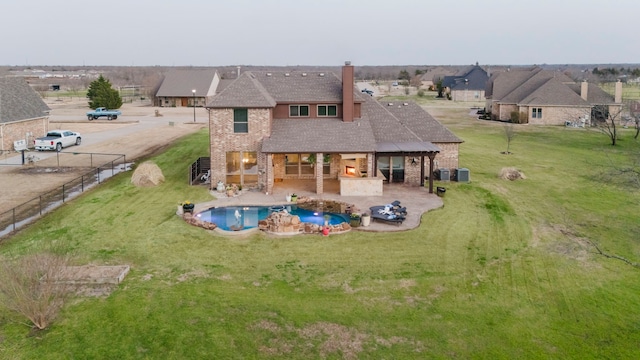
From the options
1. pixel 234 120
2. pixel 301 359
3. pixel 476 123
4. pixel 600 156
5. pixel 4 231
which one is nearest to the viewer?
pixel 301 359

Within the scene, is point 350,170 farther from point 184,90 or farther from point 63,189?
point 184,90

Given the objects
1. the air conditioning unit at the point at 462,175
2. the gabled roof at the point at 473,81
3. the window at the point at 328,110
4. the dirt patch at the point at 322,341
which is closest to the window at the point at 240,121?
the window at the point at 328,110

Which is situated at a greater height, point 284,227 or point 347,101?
point 347,101

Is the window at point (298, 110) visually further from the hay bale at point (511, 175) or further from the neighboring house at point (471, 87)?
the neighboring house at point (471, 87)

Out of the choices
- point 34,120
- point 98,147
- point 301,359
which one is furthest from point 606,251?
point 34,120

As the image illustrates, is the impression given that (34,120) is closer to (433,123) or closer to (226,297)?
(433,123)

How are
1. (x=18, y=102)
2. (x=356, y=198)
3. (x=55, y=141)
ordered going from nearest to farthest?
(x=356, y=198) < (x=55, y=141) < (x=18, y=102)

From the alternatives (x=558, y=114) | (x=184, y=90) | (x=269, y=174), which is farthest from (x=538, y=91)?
(x=184, y=90)
